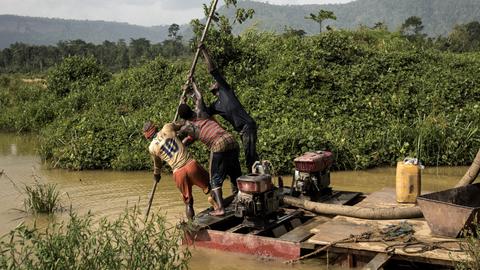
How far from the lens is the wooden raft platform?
5.39 meters

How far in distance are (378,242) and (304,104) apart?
27.0 ft

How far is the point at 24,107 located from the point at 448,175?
14.8 m

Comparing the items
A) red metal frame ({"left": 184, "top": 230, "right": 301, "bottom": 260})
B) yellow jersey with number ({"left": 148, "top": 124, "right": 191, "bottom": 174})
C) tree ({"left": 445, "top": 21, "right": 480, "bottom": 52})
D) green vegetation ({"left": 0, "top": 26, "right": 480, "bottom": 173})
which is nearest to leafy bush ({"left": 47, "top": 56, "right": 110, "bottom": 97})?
green vegetation ({"left": 0, "top": 26, "right": 480, "bottom": 173})

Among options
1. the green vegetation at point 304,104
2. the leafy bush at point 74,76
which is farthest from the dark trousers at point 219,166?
the leafy bush at point 74,76

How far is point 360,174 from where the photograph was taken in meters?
11.3

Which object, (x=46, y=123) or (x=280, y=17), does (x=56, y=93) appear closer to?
(x=46, y=123)

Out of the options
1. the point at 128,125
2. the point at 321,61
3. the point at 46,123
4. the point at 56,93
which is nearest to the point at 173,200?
the point at 128,125

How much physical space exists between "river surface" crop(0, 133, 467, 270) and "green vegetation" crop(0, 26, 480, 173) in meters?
0.40

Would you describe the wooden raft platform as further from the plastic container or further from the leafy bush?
the leafy bush

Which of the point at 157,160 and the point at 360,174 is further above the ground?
the point at 157,160

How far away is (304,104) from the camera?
45.5 feet

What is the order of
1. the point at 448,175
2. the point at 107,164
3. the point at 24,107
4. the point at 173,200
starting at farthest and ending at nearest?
the point at 24,107, the point at 107,164, the point at 448,175, the point at 173,200

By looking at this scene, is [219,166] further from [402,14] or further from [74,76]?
[402,14]

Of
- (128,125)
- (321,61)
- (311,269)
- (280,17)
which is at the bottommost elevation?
(311,269)
